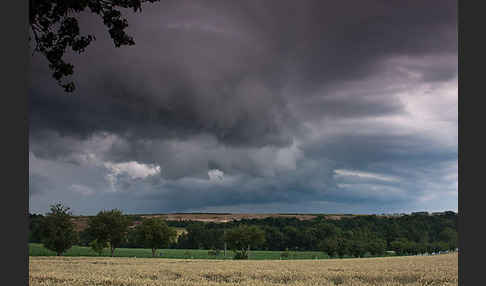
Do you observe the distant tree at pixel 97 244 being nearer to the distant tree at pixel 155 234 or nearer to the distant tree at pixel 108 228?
the distant tree at pixel 108 228

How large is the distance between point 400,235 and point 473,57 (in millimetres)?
137021

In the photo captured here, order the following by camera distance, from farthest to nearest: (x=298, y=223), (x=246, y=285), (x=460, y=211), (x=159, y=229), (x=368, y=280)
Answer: (x=298, y=223) → (x=159, y=229) → (x=368, y=280) → (x=246, y=285) → (x=460, y=211)

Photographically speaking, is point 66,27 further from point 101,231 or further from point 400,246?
point 400,246

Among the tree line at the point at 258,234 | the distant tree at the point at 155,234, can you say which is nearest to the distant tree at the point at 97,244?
the tree line at the point at 258,234

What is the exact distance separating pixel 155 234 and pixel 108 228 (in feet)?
29.3

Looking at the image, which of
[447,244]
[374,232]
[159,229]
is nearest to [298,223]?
[374,232]

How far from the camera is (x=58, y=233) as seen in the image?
252 ft

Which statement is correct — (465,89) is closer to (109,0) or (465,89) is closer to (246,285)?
(109,0)

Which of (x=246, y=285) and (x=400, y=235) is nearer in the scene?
(x=246, y=285)

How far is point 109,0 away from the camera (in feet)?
32.8

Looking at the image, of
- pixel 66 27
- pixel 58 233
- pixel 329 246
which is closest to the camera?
pixel 66 27

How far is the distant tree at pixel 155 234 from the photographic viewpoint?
8725 cm

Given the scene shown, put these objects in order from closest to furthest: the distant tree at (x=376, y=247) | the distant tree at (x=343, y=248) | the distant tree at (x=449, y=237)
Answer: the distant tree at (x=343, y=248), the distant tree at (x=376, y=247), the distant tree at (x=449, y=237)

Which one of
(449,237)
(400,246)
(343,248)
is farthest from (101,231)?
(449,237)
